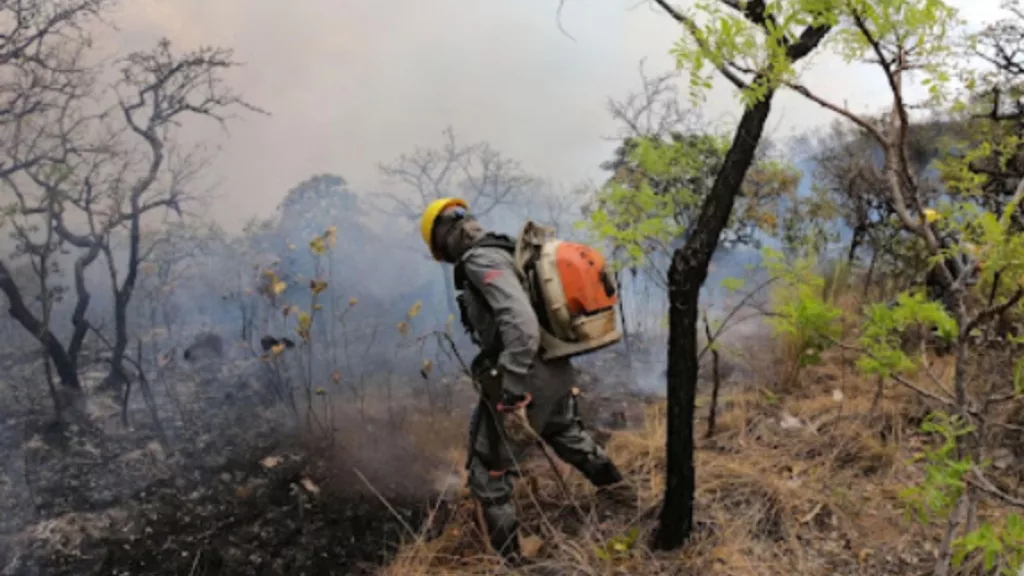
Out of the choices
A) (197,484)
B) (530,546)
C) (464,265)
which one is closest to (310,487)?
(197,484)

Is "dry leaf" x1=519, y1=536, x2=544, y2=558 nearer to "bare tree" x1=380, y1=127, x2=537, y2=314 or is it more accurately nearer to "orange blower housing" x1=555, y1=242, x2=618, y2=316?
"orange blower housing" x1=555, y1=242, x2=618, y2=316

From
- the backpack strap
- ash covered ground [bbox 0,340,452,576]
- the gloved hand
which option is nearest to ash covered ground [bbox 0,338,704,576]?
ash covered ground [bbox 0,340,452,576]

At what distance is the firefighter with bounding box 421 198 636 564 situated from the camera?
260cm

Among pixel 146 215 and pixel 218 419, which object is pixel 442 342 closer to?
pixel 218 419

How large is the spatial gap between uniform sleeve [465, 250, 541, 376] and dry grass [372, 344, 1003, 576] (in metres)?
0.71

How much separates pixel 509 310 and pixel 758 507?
1.41 metres

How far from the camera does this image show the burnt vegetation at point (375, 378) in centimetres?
244

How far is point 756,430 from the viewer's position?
407cm

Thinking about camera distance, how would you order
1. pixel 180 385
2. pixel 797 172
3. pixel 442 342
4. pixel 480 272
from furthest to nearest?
1. pixel 797 172
2. pixel 442 342
3. pixel 180 385
4. pixel 480 272

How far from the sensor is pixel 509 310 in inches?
102

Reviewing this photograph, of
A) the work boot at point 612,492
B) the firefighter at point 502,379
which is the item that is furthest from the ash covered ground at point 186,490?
the work boot at point 612,492

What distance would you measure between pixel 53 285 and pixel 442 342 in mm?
2098

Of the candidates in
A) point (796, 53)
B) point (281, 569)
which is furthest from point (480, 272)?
point (281, 569)

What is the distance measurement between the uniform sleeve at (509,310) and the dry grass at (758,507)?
0.71 m
